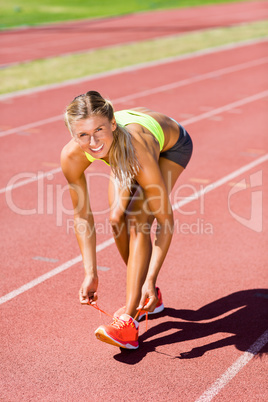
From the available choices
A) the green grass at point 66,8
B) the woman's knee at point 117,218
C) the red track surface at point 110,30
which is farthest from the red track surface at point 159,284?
the green grass at point 66,8

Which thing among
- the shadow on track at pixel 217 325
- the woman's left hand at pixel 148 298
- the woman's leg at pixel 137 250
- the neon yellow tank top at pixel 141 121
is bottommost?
the shadow on track at pixel 217 325

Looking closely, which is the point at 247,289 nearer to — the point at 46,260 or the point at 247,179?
the point at 46,260

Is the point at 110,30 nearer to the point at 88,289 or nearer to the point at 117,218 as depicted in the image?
the point at 117,218

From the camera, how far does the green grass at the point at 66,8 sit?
102ft

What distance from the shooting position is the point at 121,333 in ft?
13.0

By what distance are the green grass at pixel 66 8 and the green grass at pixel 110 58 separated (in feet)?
31.2

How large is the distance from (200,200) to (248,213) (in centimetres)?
69

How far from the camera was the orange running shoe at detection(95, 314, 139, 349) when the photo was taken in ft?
12.7

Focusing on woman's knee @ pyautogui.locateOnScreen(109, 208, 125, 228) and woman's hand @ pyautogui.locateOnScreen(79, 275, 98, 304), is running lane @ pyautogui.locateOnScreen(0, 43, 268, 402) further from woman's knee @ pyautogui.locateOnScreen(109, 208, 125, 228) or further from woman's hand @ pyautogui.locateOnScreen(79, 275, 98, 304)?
woman's knee @ pyautogui.locateOnScreen(109, 208, 125, 228)

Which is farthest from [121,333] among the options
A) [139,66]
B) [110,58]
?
[110,58]

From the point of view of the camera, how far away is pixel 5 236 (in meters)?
6.23

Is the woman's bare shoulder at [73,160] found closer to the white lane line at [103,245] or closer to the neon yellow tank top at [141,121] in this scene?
the neon yellow tank top at [141,121]

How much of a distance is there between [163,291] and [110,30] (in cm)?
2266

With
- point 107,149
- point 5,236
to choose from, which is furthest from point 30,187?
point 107,149
